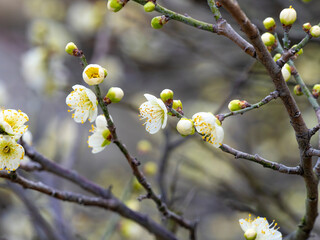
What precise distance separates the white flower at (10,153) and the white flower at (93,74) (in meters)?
0.30

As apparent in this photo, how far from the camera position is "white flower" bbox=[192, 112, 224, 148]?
1.03m

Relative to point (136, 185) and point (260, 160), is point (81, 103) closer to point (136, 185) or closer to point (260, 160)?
point (260, 160)

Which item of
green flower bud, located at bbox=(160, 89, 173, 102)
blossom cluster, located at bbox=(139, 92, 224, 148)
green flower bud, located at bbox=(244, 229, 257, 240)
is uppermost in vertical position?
green flower bud, located at bbox=(160, 89, 173, 102)

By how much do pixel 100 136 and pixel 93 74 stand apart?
10.9 inches

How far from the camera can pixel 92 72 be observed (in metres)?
1.06

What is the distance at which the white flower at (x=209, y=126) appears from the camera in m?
1.03

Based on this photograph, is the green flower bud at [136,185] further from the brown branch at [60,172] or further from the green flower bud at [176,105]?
the green flower bud at [176,105]

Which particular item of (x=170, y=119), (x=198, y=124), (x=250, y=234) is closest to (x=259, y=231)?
(x=250, y=234)

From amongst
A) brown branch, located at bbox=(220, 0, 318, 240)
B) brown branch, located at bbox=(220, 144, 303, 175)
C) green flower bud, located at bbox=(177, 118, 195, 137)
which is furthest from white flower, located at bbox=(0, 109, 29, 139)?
brown branch, located at bbox=(220, 0, 318, 240)

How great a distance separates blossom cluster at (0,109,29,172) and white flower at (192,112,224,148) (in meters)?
0.53

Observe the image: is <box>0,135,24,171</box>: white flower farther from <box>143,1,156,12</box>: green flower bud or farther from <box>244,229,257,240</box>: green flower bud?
<box>244,229,257,240</box>: green flower bud

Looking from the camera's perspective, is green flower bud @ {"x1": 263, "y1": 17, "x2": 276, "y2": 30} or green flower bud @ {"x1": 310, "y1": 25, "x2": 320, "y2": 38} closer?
green flower bud @ {"x1": 310, "y1": 25, "x2": 320, "y2": 38}

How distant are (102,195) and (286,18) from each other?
36.3 inches

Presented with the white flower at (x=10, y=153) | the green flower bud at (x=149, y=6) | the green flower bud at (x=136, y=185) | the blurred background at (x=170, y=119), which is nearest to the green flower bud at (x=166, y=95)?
the green flower bud at (x=149, y=6)
